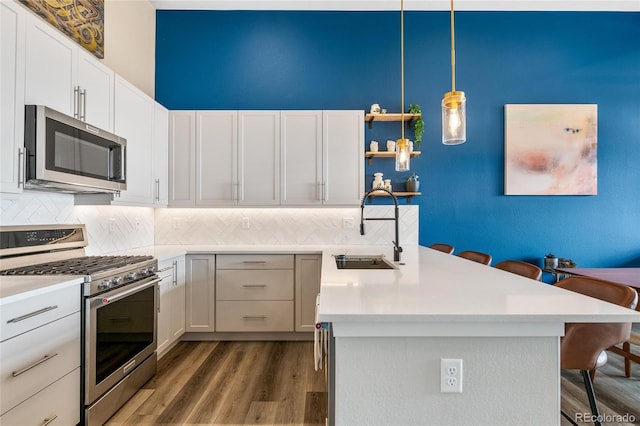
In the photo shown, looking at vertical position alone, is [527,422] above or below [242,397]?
above

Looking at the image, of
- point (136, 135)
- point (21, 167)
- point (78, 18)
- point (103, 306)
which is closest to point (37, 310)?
point (103, 306)

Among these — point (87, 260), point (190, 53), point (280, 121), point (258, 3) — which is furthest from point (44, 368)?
point (258, 3)

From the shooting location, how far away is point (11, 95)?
1767mm

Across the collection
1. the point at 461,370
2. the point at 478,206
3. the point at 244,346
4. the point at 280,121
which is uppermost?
the point at 280,121

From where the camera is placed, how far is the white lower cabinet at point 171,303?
2.79 m

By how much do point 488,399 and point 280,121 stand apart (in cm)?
296

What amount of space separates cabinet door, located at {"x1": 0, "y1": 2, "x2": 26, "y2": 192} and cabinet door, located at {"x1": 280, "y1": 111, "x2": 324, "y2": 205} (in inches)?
80.6

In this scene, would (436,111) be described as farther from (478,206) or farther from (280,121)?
(280,121)

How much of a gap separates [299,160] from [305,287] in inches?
50.1

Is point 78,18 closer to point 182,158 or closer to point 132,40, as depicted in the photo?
point 132,40

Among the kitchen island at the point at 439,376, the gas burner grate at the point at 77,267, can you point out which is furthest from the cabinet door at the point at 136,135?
the kitchen island at the point at 439,376

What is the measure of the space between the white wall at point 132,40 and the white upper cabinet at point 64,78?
2.35 ft

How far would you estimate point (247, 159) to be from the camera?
3.47 metres

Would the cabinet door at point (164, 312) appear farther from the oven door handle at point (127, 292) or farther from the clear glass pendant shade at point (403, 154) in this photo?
the clear glass pendant shade at point (403, 154)
